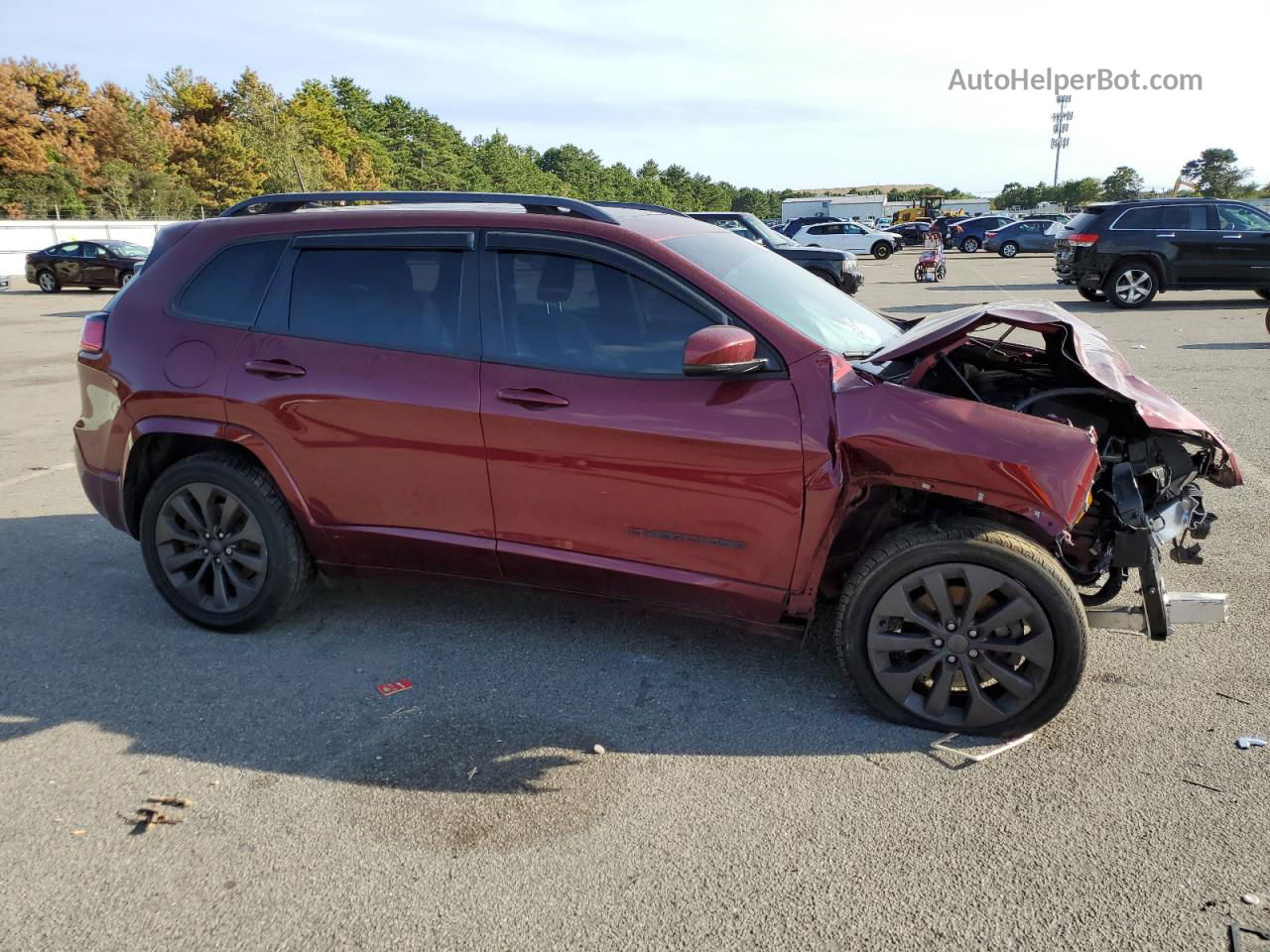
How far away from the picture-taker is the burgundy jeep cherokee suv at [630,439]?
317 cm

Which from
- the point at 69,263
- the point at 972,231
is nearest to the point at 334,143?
the point at 69,263

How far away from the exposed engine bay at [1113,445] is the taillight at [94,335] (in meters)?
3.43

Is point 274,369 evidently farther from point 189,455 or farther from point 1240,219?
point 1240,219

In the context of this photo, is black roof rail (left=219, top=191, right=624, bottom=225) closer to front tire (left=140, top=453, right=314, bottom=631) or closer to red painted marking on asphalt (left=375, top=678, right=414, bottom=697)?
front tire (left=140, top=453, right=314, bottom=631)

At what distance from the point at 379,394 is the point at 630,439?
108 centimetres

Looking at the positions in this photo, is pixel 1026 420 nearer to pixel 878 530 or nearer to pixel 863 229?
pixel 878 530

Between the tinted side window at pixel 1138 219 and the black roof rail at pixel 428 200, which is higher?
the tinted side window at pixel 1138 219

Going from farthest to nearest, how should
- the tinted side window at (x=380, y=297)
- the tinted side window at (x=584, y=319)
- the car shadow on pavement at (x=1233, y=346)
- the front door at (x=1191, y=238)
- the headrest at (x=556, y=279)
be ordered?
the front door at (x=1191, y=238), the car shadow on pavement at (x=1233, y=346), the tinted side window at (x=380, y=297), the headrest at (x=556, y=279), the tinted side window at (x=584, y=319)

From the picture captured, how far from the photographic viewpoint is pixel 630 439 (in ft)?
11.1

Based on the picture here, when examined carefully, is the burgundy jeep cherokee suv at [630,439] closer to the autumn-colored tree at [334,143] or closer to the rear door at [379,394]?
the rear door at [379,394]

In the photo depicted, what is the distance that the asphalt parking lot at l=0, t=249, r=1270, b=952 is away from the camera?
8.09 feet

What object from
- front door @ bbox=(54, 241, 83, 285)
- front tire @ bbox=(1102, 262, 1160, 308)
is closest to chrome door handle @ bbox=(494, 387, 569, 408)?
front tire @ bbox=(1102, 262, 1160, 308)

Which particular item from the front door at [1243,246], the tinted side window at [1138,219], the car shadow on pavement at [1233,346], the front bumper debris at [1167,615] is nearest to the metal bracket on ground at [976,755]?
the front bumper debris at [1167,615]

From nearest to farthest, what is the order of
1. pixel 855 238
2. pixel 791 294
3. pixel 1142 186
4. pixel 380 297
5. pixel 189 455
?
pixel 380 297
pixel 791 294
pixel 189 455
pixel 855 238
pixel 1142 186
